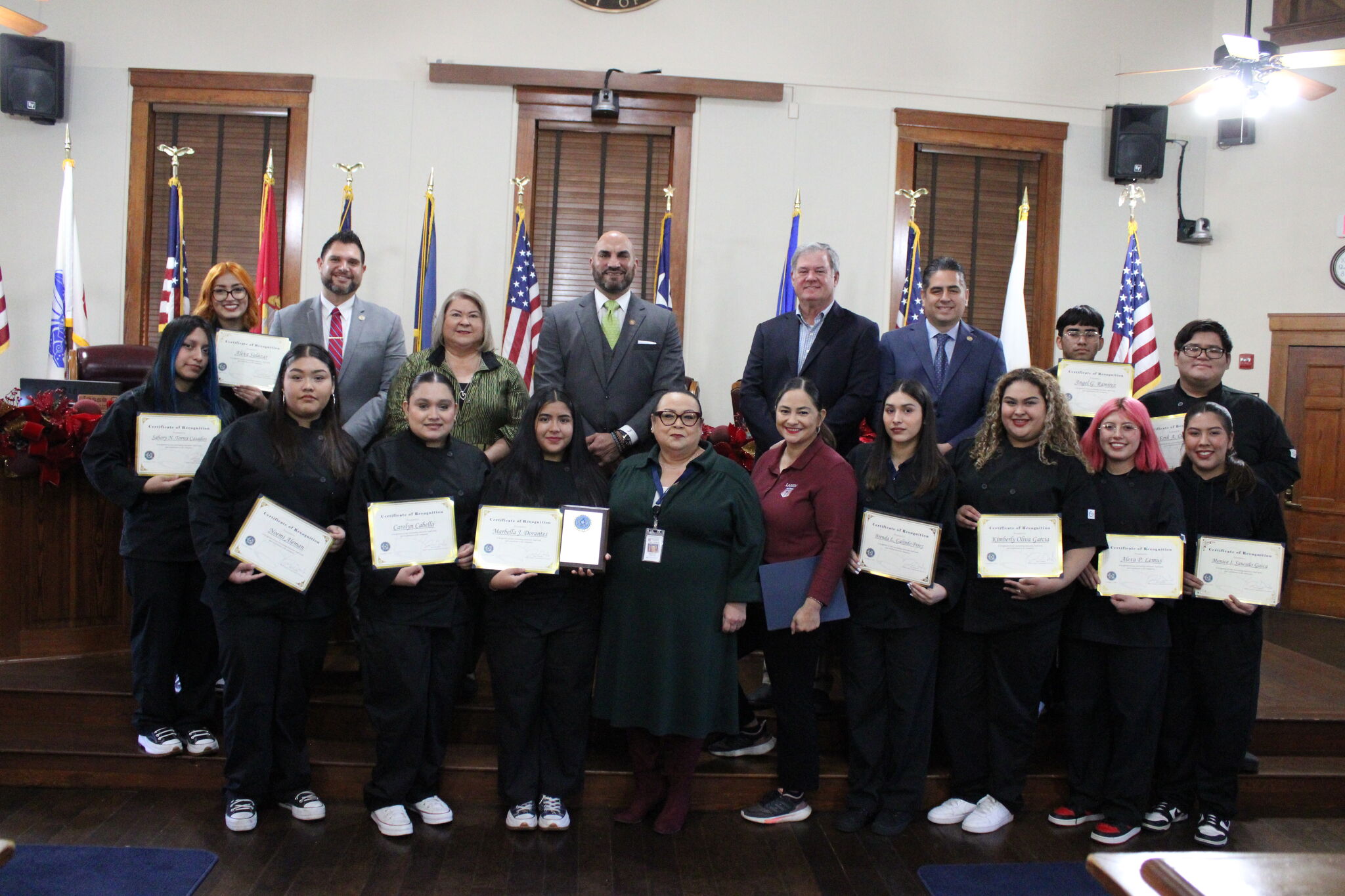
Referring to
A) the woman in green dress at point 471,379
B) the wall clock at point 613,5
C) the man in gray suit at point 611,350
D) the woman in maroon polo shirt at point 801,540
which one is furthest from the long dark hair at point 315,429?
A: the wall clock at point 613,5

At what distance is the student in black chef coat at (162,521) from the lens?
10.7 ft

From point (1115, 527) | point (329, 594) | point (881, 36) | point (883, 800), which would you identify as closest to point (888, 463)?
point (1115, 527)

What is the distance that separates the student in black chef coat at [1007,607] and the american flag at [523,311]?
3.06 metres

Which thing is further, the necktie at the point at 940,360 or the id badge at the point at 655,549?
the necktie at the point at 940,360

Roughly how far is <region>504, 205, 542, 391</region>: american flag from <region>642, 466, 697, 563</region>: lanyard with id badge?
271 cm

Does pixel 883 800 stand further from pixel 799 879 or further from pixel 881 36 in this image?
pixel 881 36

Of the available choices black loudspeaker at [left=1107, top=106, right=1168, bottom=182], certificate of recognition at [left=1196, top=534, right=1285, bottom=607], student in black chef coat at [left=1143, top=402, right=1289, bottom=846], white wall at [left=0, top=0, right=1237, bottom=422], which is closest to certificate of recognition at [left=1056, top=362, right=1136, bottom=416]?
student in black chef coat at [left=1143, top=402, right=1289, bottom=846]

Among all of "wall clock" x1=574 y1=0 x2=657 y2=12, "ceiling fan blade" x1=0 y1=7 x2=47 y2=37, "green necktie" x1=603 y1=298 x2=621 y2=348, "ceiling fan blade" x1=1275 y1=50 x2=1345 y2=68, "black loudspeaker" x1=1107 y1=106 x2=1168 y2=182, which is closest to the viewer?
"green necktie" x1=603 y1=298 x2=621 y2=348

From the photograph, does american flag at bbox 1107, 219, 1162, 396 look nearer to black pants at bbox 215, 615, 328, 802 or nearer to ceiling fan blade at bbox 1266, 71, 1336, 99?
ceiling fan blade at bbox 1266, 71, 1336, 99

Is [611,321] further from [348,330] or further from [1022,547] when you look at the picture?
[1022,547]

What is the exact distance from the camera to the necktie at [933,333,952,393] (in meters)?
3.76

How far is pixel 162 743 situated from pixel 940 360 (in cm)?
321

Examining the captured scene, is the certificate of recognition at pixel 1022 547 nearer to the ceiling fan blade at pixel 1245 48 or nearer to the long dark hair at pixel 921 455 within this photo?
the long dark hair at pixel 921 455

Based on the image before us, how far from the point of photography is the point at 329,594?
123 inches
